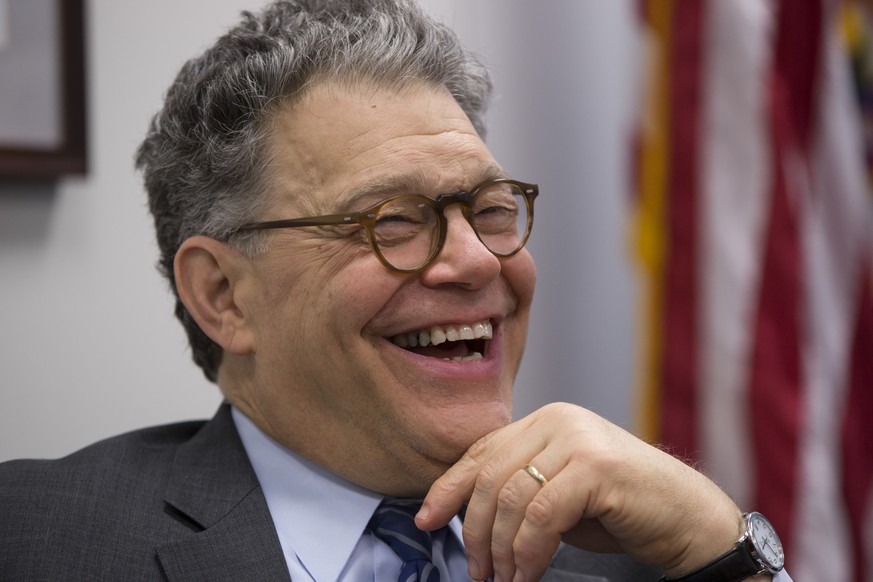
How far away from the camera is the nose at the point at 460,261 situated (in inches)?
50.3

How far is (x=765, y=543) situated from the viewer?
1277 mm

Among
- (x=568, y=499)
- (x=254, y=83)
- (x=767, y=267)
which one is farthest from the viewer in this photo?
(x=767, y=267)

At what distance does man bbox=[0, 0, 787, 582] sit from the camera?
1.21 meters

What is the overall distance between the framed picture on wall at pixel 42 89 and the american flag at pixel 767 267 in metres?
1.48

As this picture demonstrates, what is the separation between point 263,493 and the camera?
4.43 feet

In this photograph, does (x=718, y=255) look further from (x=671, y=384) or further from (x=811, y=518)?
(x=811, y=518)

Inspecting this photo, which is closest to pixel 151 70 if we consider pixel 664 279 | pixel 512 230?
pixel 512 230

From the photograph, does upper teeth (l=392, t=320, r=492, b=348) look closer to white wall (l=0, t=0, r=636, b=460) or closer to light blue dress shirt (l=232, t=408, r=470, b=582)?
light blue dress shirt (l=232, t=408, r=470, b=582)

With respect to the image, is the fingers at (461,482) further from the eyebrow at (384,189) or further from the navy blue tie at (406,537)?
the eyebrow at (384,189)

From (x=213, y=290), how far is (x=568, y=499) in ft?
2.06

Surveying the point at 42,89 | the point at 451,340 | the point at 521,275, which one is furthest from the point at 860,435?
the point at 42,89

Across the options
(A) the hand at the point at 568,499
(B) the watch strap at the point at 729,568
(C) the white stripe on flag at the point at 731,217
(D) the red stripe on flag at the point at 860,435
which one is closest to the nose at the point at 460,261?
(A) the hand at the point at 568,499

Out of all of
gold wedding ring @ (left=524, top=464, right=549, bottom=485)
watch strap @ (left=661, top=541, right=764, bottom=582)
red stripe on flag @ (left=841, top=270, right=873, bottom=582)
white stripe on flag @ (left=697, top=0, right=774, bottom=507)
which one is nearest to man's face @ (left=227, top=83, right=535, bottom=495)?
gold wedding ring @ (left=524, top=464, right=549, bottom=485)

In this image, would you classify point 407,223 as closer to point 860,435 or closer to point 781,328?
point 781,328
